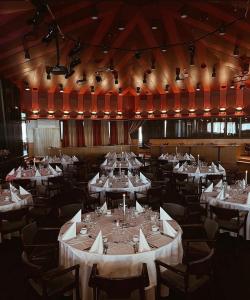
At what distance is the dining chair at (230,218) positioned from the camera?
4363 millimetres

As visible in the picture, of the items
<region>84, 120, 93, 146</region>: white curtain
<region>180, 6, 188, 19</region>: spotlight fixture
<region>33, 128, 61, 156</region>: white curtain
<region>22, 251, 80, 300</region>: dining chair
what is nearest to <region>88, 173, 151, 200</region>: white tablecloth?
<region>22, 251, 80, 300</region>: dining chair

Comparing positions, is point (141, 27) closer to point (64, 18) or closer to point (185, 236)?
point (64, 18)

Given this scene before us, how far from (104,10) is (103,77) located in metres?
6.17

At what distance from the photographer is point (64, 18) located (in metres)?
5.82

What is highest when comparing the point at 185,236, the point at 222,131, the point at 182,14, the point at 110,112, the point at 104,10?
the point at 104,10

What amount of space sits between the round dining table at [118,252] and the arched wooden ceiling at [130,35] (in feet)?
12.5

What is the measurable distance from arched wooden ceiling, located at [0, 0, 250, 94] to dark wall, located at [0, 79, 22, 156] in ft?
1.78

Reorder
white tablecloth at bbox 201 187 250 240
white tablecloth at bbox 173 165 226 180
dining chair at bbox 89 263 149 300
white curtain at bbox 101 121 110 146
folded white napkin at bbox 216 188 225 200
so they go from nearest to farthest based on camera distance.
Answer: dining chair at bbox 89 263 149 300 → white tablecloth at bbox 201 187 250 240 → folded white napkin at bbox 216 188 225 200 → white tablecloth at bbox 173 165 226 180 → white curtain at bbox 101 121 110 146

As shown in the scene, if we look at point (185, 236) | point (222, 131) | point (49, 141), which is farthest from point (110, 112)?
point (185, 236)

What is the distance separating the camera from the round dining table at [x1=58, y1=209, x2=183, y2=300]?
3068mm

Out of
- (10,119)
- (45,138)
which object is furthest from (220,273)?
(45,138)

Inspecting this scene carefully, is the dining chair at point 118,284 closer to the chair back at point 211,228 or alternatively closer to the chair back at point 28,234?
the chair back at point 28,234

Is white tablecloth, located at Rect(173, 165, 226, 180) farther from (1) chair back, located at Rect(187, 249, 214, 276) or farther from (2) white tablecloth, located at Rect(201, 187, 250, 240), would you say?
(1) chair back, located at Rect(187, 249, 214, 276)

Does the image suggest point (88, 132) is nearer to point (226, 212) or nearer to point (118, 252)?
point (226, 212)
